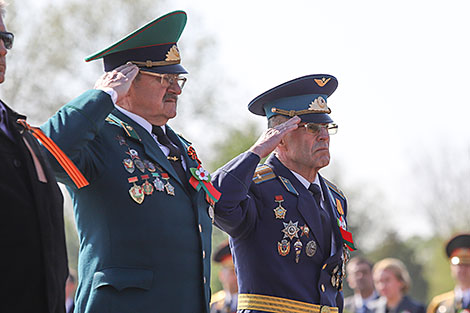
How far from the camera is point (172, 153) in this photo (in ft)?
15.9

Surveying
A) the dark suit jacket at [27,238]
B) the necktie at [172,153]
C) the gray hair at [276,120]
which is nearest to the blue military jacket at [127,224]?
the necktie at [172,153]

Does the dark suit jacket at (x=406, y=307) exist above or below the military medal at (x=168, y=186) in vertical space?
below

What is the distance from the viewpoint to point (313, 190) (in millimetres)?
6047

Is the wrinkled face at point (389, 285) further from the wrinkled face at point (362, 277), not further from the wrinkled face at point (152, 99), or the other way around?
the wrinkled face at point (152, 99)

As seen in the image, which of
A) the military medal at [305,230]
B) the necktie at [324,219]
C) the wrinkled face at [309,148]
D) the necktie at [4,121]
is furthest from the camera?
the wrinkled face at [309,148]

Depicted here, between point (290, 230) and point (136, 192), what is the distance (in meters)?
1.57

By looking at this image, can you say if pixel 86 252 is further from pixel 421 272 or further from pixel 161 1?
pixel 421 272

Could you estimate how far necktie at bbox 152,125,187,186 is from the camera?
4.76 m

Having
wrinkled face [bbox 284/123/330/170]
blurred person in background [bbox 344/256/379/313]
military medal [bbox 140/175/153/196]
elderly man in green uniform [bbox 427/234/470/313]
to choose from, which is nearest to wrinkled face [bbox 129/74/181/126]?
military medal [bbox 140/175/153/196]

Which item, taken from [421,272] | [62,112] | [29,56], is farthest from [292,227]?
[421,272]

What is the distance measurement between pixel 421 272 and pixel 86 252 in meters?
31.1

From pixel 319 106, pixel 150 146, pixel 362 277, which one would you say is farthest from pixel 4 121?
pixel 362 277

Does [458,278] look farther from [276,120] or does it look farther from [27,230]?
[27,230]

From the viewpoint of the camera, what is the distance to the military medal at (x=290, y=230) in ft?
18.5
